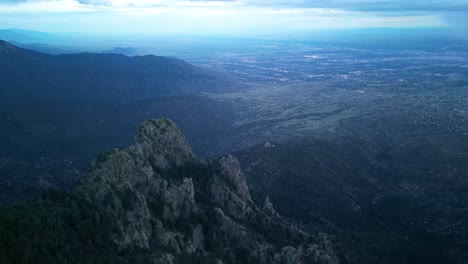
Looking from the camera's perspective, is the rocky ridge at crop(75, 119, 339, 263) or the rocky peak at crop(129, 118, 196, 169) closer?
the rocky ridge at crop(75, 119, 339, 263)

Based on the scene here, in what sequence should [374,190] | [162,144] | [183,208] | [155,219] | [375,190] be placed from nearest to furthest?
[155,219] → [183,208] → [162,144] → [374,190] → [375,190]

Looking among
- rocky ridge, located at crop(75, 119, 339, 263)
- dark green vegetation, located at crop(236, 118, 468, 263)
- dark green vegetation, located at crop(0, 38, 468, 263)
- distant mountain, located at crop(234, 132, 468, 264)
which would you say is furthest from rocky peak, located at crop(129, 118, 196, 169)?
distant mountain, located at crop(234, 132, 468, 264)

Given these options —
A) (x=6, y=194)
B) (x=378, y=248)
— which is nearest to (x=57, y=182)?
(x=6, y=194)

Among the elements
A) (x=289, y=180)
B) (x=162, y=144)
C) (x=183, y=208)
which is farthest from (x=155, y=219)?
(x=289, y=180)

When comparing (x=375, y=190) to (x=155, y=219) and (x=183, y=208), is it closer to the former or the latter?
(x=183, y=208)

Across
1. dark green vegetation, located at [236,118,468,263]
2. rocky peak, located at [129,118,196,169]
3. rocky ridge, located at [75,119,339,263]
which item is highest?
rocky peak, located at [129,118,196,169]

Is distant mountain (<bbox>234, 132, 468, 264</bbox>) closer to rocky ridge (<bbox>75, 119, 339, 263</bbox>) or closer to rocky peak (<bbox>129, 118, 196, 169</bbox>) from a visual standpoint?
rocky ridge (<bbox>75, 119, 339, 263</bbox>)
